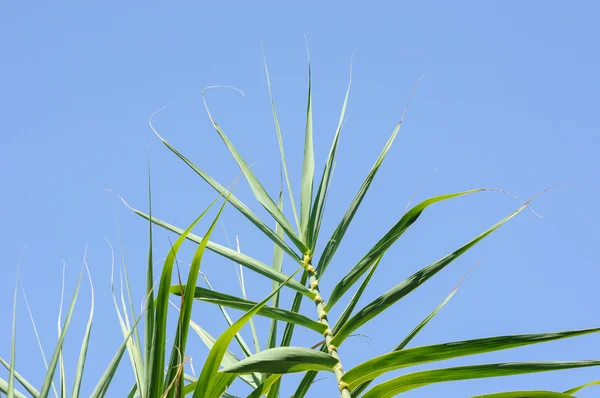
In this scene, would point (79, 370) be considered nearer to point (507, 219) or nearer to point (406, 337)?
point (406, 337)

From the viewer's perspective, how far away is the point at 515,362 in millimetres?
1332

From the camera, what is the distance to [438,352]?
Result: 138 centimetres

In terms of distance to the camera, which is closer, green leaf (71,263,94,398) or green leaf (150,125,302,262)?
green leaf (71,263,94,398)

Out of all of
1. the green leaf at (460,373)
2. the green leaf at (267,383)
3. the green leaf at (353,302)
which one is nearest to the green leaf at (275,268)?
the green leaf at (353,302)

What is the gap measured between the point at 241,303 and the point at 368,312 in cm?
31

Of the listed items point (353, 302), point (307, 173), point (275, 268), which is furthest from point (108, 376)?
point (307, 173)

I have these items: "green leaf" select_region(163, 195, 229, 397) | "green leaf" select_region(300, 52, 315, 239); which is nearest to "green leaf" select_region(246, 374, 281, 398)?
"green leaf" select_region(163, 195, 229, 397)

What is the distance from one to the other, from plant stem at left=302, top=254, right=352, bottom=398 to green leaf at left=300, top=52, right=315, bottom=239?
61mm

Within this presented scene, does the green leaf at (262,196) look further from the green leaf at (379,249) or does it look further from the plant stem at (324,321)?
the green leaf at (379,249)

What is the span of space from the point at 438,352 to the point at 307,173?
34.1 inches

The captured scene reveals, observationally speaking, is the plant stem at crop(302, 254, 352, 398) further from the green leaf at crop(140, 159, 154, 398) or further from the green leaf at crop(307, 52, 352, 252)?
the green leaf at crop(140, 159, 154, 398)

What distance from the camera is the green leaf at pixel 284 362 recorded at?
4.10ft

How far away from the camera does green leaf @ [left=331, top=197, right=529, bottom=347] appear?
1482 millimetres

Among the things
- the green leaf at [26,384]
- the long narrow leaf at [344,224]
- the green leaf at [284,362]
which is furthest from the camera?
the long narrow leaf at [344,224]
